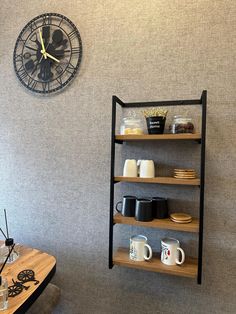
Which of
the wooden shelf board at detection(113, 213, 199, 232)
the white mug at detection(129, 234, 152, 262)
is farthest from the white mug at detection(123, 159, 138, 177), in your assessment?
the white mug at detection(129, 234, 152, 262)

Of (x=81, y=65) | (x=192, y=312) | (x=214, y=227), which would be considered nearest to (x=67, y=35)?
(x=81, y=65)

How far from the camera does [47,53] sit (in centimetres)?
161

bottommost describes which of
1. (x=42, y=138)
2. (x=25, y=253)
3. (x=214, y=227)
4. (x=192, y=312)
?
(x=192, y=312)

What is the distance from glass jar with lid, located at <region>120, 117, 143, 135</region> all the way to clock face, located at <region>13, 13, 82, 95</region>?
55 centimetres

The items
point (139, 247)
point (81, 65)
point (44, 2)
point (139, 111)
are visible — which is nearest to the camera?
point (139, 247)

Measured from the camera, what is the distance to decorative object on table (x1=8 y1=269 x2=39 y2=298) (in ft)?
2.97

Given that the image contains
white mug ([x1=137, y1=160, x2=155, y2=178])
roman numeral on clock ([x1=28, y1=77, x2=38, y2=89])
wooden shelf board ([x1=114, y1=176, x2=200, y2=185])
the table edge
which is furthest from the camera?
roman numeral on clock ([x1=28, y1=77, x2=38, y2=89])

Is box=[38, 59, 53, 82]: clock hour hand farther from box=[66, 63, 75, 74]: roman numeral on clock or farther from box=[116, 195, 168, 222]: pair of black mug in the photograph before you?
box=[116, 195, 168, 222]: pair of black mug

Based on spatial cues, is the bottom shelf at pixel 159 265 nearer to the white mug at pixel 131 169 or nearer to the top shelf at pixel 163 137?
the white mug at pixel 131 169

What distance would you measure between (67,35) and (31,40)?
0.30 meters

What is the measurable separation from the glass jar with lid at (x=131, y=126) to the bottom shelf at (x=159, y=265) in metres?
0.71

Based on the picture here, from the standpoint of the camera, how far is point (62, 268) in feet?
5.21

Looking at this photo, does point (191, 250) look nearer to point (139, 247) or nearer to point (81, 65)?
point (139, 247)

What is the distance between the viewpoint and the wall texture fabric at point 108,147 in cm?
127
